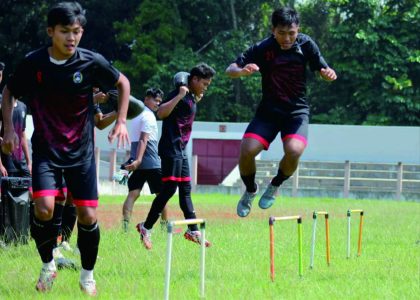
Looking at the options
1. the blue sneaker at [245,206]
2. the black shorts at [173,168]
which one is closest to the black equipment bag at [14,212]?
the black shorts at [173,168]

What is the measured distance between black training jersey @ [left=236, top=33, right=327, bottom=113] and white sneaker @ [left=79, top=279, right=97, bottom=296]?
276cm

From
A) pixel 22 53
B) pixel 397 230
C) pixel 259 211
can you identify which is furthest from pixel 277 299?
pixel 22 53

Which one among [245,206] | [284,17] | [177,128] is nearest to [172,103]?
[177,128]

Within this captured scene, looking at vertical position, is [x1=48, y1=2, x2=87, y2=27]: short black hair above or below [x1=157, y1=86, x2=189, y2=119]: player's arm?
above

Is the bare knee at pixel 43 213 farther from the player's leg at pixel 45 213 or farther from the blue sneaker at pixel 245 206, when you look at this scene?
the blue sneaker at pixel 245 206

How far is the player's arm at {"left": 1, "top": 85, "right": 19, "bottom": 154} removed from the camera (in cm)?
684

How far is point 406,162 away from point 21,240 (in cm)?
2792

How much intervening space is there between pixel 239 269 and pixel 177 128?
2.65 meters

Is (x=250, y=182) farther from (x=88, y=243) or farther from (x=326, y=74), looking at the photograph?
(x=88, y=243)

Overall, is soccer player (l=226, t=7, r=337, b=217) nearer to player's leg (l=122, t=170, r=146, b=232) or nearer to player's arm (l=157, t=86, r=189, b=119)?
player's arm (l=157, t=86, r=189, b=119)

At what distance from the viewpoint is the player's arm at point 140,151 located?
455 inches

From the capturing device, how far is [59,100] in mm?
6820

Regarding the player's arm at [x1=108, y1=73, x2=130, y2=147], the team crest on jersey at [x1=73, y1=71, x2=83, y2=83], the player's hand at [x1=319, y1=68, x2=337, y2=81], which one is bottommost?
the player's arm at [x1=108, y1=73, x2=130, y2=147]

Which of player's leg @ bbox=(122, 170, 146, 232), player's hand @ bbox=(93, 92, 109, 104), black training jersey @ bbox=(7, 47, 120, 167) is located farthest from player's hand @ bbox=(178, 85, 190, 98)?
black training jersey @ bbox=(7, 47, 120, 167)
